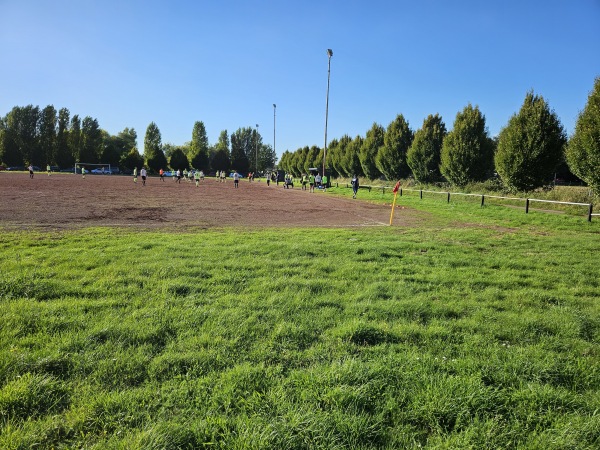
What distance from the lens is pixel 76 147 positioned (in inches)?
3738

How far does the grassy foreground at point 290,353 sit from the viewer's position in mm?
2438

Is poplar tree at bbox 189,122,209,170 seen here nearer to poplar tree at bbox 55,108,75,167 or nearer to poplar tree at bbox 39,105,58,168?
poplar tree at bbox 55,108,75,167

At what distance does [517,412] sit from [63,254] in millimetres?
7356

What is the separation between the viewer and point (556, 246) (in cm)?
961

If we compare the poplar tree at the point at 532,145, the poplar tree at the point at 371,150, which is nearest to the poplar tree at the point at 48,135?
the poplar tree at the point at 371,150

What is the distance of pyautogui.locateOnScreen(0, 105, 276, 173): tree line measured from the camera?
9000 cm

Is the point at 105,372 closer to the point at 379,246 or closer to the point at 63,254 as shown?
the point at 63,254

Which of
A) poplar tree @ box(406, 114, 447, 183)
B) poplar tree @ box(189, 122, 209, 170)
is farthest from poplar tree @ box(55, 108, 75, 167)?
poplar tree @ box(406, 114, 447, 183)

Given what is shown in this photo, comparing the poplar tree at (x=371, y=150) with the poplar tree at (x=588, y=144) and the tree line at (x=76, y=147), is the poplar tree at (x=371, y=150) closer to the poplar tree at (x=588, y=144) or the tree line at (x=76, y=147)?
the poplar tree at (x=588, y=144)

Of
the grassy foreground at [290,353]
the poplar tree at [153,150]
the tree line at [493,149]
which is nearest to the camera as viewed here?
the grassy foreground at [290,353]

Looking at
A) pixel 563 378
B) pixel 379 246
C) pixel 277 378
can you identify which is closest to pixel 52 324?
pixel 277 378

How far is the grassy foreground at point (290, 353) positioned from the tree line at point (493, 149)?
50.7 feet

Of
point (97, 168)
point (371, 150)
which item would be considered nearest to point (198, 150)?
point (97, 168)

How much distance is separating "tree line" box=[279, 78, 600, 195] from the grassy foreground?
15.4m
